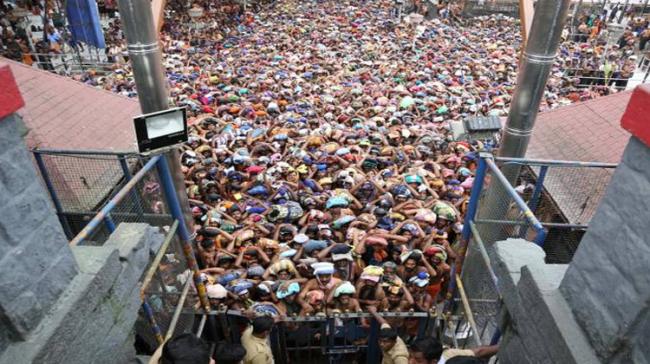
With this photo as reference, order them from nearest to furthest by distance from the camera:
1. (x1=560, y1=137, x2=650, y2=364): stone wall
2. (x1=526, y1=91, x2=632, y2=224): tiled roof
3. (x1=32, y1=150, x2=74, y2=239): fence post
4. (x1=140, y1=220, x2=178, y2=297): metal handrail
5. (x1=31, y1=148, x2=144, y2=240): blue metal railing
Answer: (x1=560, y1=137, x2=650, y2=364): stone wall, (x1=140, y1=220, x2=178, y2=297): metal handrail, (x1=32, y1=150, x2=74, y2=239): fence post, (x1=31, y1=148, x2=144, y2=240): blue metal railing, (x1=526, y1=91, x2=632, y2=224): tiled roof

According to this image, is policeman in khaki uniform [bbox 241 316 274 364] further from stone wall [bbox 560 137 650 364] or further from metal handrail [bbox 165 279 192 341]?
stone wall [bbox 560 137 650 364]

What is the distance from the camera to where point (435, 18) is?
26750 mm

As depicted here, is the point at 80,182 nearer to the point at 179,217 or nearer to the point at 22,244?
the point at 179,217

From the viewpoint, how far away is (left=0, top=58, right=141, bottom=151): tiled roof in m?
6.85

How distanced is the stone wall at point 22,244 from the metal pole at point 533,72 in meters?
3.96

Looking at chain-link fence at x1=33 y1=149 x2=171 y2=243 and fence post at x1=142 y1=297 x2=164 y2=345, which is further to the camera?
chain-link fence at x1=33 y1=149 x2=171 y2=243

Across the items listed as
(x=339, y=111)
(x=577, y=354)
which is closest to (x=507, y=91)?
(x=339, y=111)

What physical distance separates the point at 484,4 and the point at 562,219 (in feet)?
83.3

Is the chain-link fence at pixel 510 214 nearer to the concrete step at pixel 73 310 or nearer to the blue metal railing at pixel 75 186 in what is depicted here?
the concrete step at pixel 73 310

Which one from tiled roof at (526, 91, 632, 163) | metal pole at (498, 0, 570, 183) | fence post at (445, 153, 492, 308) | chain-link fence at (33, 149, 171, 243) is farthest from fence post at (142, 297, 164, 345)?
tiled roof at (526, 91, 632, 163)

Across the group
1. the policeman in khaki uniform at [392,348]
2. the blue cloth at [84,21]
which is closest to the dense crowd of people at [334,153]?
the policeman in khaki uniform at [392,348]

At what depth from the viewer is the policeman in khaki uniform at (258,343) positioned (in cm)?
385

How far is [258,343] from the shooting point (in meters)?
3.93

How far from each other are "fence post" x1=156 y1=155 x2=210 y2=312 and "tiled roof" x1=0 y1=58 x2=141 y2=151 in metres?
3.59
